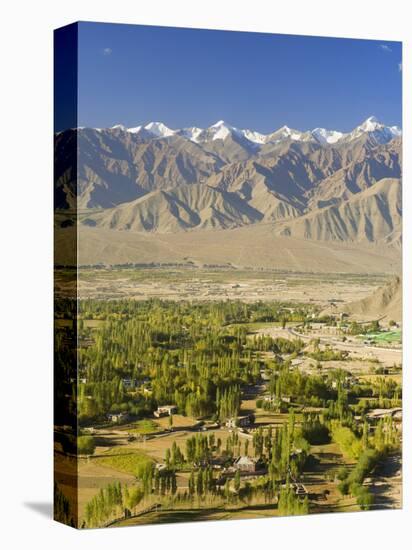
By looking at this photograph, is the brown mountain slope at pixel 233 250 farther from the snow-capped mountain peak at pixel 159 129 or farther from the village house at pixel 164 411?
the village house at pixel 164 411

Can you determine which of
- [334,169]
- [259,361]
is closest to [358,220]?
[334,169]

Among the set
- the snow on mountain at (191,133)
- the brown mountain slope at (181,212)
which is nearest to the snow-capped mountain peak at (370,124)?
the brown mountain slope at (181,212)

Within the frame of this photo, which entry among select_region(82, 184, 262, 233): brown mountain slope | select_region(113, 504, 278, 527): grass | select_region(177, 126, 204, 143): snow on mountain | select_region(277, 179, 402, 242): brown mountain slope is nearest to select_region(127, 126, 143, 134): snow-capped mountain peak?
select_region(177, 126, 204, 143): snow on mountain

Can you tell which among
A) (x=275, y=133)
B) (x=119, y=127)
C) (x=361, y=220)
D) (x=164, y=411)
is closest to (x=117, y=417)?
(x=164, y=411)

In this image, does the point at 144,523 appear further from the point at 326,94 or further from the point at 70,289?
the point at 326,94

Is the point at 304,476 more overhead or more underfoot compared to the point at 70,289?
more underfoot

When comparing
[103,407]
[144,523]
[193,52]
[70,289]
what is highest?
[193,52]
